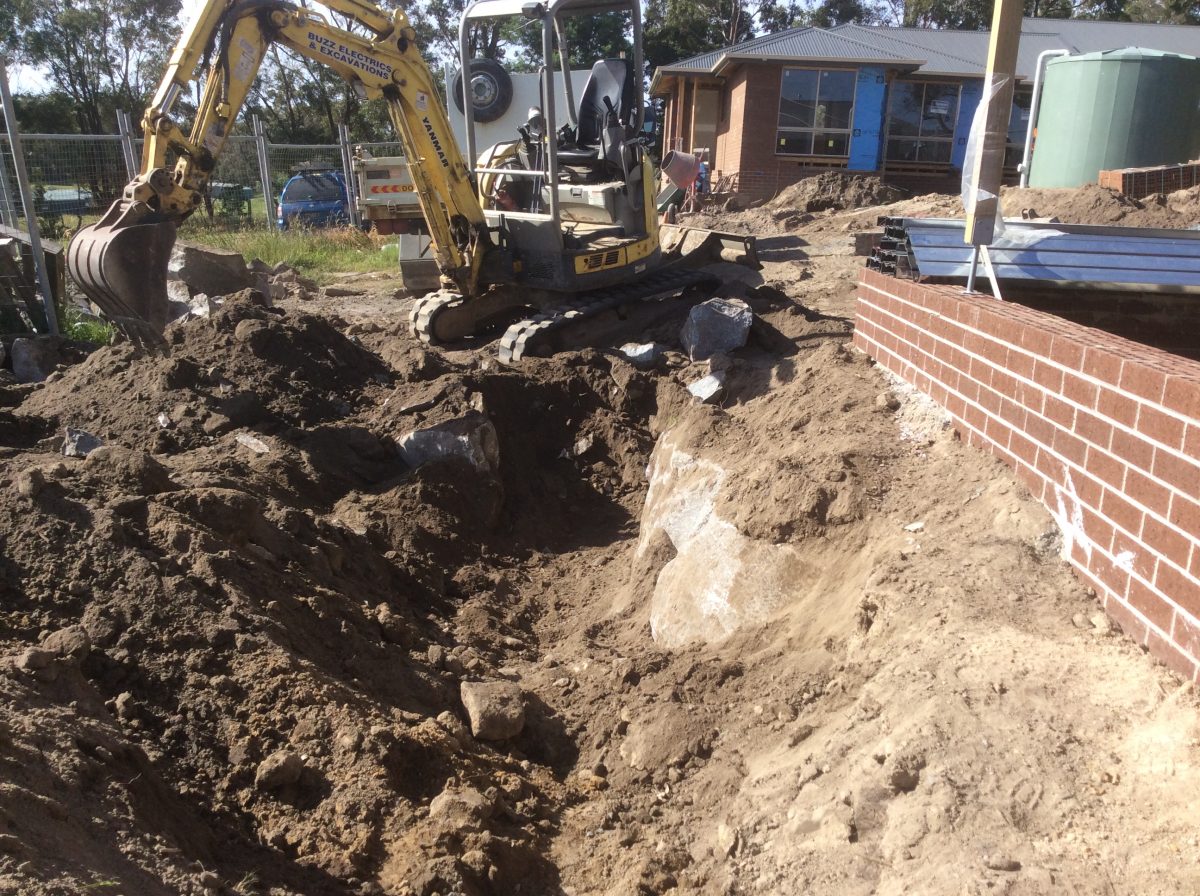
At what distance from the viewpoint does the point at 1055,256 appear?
545 centimetres

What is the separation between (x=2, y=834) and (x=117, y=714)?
1076mm

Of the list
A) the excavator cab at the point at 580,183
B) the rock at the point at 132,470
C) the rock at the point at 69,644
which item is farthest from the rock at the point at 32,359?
the rock at the point at 69,644

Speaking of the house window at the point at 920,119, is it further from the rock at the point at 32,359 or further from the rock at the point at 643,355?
the rock at the point at 32,359

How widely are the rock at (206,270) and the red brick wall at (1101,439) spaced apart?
985 cm

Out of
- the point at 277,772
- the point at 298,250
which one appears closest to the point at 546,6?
the point at 277,772

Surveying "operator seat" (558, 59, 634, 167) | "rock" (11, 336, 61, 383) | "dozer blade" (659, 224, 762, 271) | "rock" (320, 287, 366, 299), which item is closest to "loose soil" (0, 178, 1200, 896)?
"rock" (11, 336, 61, 383)

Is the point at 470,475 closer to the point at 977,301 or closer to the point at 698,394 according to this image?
the point at 698,394

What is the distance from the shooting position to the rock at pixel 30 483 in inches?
154

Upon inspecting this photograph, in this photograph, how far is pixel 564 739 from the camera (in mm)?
3885

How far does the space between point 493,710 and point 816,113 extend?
22.6 meters

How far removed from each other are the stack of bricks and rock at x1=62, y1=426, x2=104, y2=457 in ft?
46.6

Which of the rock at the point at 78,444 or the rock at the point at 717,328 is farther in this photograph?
the rock at the point at 717,328

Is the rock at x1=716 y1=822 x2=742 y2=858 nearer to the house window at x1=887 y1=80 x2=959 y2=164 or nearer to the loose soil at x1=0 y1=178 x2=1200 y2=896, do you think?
the loose soil at x1=0 y1=178 x2=1200 y2=896

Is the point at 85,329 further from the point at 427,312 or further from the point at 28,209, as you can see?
the point at 427,312
